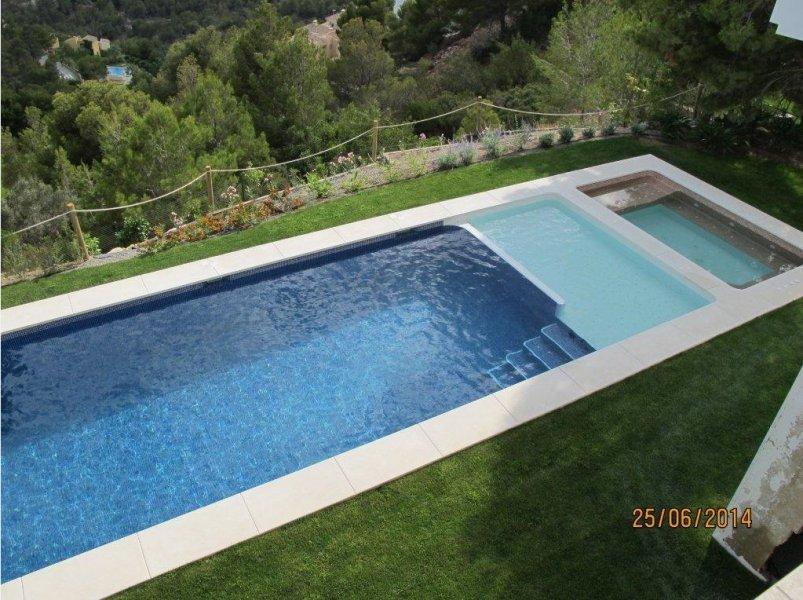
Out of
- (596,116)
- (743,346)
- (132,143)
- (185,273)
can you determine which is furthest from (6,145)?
(743,346)

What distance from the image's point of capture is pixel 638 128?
14.1 meters

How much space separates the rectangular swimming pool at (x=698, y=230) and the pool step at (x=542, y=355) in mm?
3041

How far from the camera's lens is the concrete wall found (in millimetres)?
5117

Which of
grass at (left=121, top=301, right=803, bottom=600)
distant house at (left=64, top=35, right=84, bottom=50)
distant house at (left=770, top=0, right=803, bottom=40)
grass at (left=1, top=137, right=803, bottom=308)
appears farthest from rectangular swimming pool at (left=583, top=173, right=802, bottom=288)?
distant house at (left=64, top=35, right=84, bottom=50)

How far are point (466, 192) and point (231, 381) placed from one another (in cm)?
576

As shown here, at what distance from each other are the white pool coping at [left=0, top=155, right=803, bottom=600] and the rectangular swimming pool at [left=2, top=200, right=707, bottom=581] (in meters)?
0.26

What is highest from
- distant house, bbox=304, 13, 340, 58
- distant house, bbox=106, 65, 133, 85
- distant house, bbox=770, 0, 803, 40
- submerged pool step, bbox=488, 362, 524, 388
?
distant house, bbox=770, 0, 803, 40

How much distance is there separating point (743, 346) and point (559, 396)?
2727 mm

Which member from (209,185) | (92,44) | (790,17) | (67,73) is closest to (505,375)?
A: (790,17)

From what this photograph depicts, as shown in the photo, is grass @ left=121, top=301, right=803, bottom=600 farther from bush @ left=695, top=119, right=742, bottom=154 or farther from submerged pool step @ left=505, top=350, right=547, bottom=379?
Answer: bush @ left=695, top=119, right=742, bottom=154

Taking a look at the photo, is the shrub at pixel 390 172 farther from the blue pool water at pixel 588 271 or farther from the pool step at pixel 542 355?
the pool step at pixel 542 355

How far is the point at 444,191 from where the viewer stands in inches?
467

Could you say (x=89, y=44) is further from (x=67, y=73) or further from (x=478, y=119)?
(x=478, y=119)

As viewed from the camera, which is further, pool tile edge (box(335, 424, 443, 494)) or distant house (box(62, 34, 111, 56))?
distant house (box(62, 34, 111, 56))
